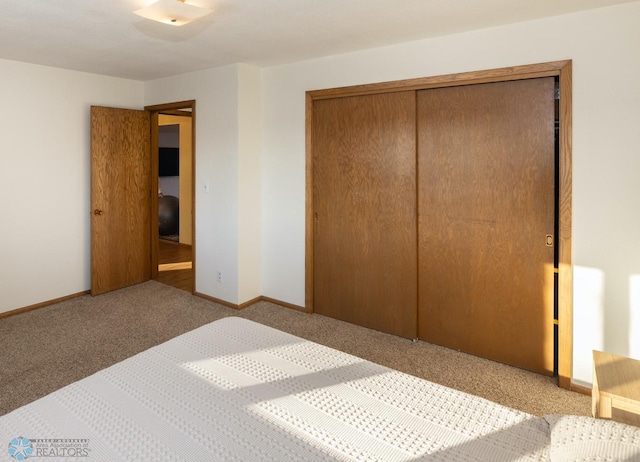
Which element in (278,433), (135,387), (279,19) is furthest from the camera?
(279,19)

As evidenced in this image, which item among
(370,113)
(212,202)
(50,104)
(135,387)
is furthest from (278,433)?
(50,104)

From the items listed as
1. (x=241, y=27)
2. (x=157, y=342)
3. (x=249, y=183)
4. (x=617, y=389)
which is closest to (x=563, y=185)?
(x=617, y=389)

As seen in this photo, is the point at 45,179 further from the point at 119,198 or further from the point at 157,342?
the point at 157,342

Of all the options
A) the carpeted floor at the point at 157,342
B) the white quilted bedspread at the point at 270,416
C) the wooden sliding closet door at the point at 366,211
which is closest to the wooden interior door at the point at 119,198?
the carpeted floor at the point at 157,342

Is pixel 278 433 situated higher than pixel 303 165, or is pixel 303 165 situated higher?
pixel 303 165

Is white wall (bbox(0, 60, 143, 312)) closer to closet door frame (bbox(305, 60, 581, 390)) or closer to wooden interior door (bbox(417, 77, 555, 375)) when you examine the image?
wooden interior door (bbox(417, 77, 555, 375))

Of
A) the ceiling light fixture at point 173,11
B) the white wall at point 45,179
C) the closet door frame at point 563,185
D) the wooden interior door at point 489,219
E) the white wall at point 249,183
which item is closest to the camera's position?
the ceiling light fixture at point 173,11

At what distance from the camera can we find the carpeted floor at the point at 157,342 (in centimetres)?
253

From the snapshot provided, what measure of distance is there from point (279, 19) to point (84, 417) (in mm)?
2436

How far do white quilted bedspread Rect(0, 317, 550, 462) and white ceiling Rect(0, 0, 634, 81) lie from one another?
2038mm

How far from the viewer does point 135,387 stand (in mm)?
1518

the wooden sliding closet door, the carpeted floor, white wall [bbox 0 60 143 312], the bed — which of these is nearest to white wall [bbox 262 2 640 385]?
the carpeted floor

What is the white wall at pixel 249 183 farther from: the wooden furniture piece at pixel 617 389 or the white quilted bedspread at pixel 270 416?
the wooden furniture piece at pixel 617 389

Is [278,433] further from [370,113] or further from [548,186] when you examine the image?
[370,113]
